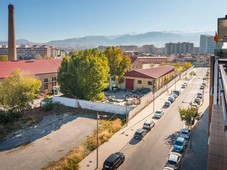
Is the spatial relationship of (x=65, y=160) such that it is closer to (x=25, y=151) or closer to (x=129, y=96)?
(x=25, y=151)

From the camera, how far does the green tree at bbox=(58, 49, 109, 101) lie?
38.9 meters

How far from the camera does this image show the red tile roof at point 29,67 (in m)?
49.2

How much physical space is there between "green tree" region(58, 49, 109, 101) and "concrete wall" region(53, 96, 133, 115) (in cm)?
112

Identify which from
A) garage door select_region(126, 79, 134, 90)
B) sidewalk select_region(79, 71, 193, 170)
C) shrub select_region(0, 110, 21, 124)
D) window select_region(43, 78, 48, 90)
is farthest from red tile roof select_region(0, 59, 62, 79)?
sidewalk select_region(79, 71, 193, 170)

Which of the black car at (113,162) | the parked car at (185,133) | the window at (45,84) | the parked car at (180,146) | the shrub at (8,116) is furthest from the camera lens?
the window at (45,84)

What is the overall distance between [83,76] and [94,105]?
18.2 ft

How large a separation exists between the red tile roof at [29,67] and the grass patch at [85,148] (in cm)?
2749

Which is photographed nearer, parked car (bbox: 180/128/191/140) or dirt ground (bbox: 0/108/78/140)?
parked car (bbox: 180/128/191/140)

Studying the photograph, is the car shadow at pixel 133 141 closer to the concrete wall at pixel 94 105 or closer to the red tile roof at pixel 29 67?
the concrete wall at pixel 94 105

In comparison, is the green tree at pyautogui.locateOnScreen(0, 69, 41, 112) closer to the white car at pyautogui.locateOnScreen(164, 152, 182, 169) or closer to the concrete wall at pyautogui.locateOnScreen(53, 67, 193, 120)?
the concrete wall at pyautogui.locateOnScreen(53, 67, 193, 120)

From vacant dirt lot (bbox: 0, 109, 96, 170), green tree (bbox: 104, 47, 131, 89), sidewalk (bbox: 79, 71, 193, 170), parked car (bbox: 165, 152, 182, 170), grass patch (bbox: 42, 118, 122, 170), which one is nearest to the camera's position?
parked car (bbox: 165, 152, 182, 170)

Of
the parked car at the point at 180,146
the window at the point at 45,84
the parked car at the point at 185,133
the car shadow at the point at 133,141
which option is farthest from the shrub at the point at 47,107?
the parked car at the point at 180,146

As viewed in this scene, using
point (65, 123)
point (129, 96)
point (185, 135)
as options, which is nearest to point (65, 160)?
point (65, 123)

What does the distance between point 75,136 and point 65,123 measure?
5330mm
